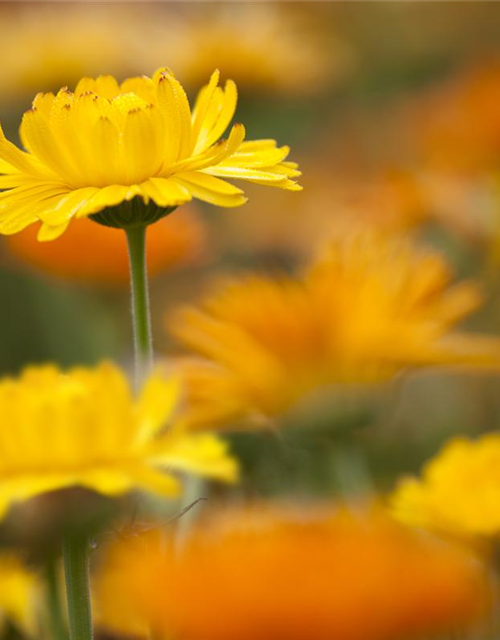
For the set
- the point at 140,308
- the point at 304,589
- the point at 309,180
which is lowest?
the point at 304,589

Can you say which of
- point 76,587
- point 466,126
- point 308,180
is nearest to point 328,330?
point 76,587

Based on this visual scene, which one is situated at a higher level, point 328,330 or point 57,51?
point 57,51

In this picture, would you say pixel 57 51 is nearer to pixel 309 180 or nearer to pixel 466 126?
pixel 309 180

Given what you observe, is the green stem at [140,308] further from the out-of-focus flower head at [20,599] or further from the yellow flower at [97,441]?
the out-of-focus flower head at [20,599]

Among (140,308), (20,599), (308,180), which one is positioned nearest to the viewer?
(140,308)

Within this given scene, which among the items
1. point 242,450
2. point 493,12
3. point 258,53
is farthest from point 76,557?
point 493,12

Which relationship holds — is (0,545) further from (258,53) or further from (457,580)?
(258,53)

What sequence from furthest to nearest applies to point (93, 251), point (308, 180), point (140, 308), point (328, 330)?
point (308, 180)
point (93, 251)
point (328, 330)
point (140, 308)

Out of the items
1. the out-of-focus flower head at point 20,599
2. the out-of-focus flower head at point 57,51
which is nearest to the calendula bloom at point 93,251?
the out-of-focus flower head at point 20,599
